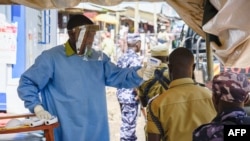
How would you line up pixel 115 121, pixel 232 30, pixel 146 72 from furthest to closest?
pixel 115 121
pixel 146 72
pixel 232 30

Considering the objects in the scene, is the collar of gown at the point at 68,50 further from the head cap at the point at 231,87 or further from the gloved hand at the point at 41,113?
the head cap at the point at 231,87

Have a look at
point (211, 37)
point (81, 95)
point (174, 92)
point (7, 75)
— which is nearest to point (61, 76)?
point (81, 95)

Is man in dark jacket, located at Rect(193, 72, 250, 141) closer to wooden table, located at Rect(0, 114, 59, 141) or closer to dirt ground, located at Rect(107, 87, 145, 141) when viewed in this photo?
wooden table, located at Rect(0, 114, 59, 141)

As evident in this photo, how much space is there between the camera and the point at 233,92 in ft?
5.51

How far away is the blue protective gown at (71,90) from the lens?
2.78 metres

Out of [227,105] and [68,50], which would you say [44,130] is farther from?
[227,105]

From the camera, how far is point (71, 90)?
9.23 ft

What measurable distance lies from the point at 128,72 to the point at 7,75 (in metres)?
2.85

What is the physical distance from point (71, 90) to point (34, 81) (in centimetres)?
26

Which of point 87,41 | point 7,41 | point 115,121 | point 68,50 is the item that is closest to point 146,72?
point 87,41

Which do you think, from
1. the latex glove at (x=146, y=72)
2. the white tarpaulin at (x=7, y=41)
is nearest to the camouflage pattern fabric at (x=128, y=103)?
the white tarpaulin at (x=7, y=41)

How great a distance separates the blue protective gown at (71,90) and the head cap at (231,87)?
1129mm

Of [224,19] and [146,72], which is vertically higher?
[224,19]

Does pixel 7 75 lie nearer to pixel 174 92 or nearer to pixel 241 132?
pixel 174 92
